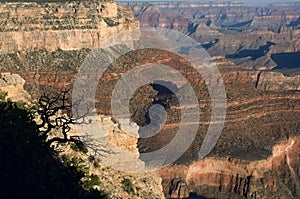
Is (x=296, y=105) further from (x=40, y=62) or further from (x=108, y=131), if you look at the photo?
(x=108, y=131)

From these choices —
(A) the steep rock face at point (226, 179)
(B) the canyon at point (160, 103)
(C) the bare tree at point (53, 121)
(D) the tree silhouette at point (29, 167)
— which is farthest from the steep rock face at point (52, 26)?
(D) the tree silhouette at point (29, 167)

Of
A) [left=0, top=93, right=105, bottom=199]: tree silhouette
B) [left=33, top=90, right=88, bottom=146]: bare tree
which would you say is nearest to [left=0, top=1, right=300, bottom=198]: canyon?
[left=33, top=90, right=88, bottom=146]: bare tree

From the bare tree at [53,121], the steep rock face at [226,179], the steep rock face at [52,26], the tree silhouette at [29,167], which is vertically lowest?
the tree silhouette at [29,167]

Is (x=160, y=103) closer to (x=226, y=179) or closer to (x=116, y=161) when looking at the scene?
(x=226, y=179)

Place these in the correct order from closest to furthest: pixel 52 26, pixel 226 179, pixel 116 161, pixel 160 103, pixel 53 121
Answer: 1. pixel 53 121
2. pixel 116 161
3. pixel 226 179
4. pixel 160 103
5. pixel 52 26

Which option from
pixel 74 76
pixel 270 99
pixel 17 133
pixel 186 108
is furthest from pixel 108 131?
pixel 74 76

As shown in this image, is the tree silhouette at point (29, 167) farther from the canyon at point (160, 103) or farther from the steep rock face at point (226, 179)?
the steep rock face at point (226, 179)

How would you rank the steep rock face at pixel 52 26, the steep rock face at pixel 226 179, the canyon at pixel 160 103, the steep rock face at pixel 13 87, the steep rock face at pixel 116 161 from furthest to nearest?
1. the steep rock face at pixel 52 26
2. the steep rock face at pixel 226 179
3. the canyon at pixel 160 103
4. the steep rock face at pixel 13 87
5. the steep rock face at pixel 116 161

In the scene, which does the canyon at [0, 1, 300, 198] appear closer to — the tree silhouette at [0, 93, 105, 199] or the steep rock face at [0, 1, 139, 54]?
the steep rock face at [0, 1, 139, 54]

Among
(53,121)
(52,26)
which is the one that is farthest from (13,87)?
(52,26)
